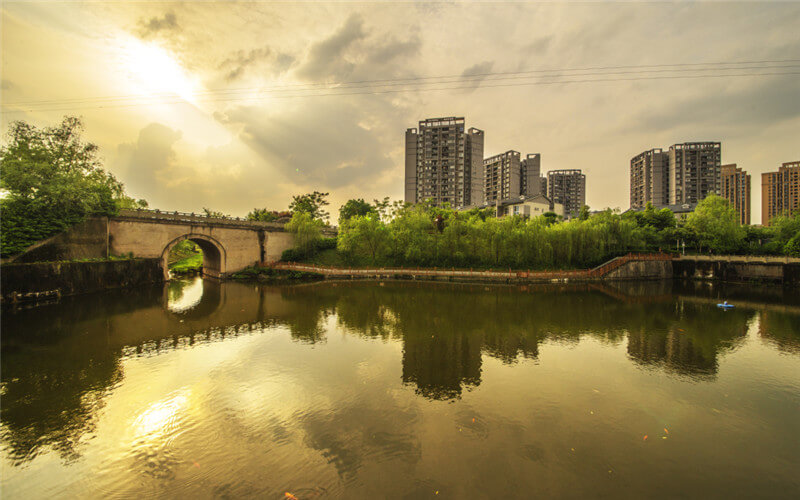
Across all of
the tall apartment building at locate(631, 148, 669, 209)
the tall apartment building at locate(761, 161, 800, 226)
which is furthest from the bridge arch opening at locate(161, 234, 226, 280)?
the tall apartment building at locate(761, 161, 800, 226)

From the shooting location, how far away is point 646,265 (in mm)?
33594

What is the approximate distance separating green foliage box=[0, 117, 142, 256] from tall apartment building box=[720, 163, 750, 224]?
125323 mm

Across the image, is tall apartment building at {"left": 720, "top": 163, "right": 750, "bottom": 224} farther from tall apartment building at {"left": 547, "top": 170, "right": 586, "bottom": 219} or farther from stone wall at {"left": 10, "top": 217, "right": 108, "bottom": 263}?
stone wall at {"left": 10, "top": 217, "right": 108, "bottom": 263}

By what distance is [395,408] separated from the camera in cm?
730

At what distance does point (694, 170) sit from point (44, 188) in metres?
106

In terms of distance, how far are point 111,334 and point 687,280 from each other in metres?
→ 49.4

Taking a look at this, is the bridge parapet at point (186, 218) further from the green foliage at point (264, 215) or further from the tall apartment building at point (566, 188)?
the tall apartment building at point (566, 188)

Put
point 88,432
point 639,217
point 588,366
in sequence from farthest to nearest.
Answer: point 639,217
point 588,366
point 88,432

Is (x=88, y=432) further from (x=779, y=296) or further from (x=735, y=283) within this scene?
(x=735, y=283)

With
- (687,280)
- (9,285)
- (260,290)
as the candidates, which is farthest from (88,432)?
(687,280)

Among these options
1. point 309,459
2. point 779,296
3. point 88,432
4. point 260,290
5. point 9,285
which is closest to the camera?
point 309,459

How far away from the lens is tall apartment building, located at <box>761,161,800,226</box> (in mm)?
70375

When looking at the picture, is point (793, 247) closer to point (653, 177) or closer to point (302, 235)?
point (302, 235)

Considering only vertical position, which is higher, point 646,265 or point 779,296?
point 646,265
